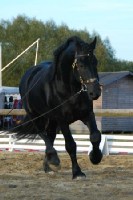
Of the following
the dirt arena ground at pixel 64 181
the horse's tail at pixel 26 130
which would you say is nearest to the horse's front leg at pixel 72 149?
the dirt arena ground at pixel 64 181

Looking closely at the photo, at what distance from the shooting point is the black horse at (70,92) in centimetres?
695

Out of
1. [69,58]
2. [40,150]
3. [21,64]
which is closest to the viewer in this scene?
[69,58]

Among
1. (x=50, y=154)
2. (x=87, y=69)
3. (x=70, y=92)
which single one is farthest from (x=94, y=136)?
(x=50, y=154)

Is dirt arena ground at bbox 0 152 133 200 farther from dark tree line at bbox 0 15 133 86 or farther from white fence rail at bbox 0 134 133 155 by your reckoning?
dark tree line at bbox 0 15 133 86

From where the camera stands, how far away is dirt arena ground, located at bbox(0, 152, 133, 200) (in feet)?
19.4

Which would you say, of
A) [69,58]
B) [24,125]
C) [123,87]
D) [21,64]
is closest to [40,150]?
[24,125]

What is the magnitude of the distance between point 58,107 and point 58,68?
1.95 feet

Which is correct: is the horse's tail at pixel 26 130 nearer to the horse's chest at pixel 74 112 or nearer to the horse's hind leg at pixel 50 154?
the horse's hind leg at pixel 50 154

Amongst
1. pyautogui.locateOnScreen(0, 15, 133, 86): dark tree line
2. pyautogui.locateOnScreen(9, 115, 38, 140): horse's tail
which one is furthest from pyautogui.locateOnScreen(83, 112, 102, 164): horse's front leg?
pyautogui.locateOnScreen(0, 15, 133, 86): dark tree line

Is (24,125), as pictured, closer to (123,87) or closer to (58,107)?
(58,107)

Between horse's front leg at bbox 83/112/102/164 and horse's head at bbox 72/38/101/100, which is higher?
horse's head at bbox 72/38/101/100

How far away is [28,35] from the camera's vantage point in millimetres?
47438

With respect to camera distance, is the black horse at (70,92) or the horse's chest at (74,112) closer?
the black horse at (70,92)

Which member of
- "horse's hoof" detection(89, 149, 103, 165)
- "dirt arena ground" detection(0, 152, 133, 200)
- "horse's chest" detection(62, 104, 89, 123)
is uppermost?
"horse's chest" detection(62, 104, 89, 123)
